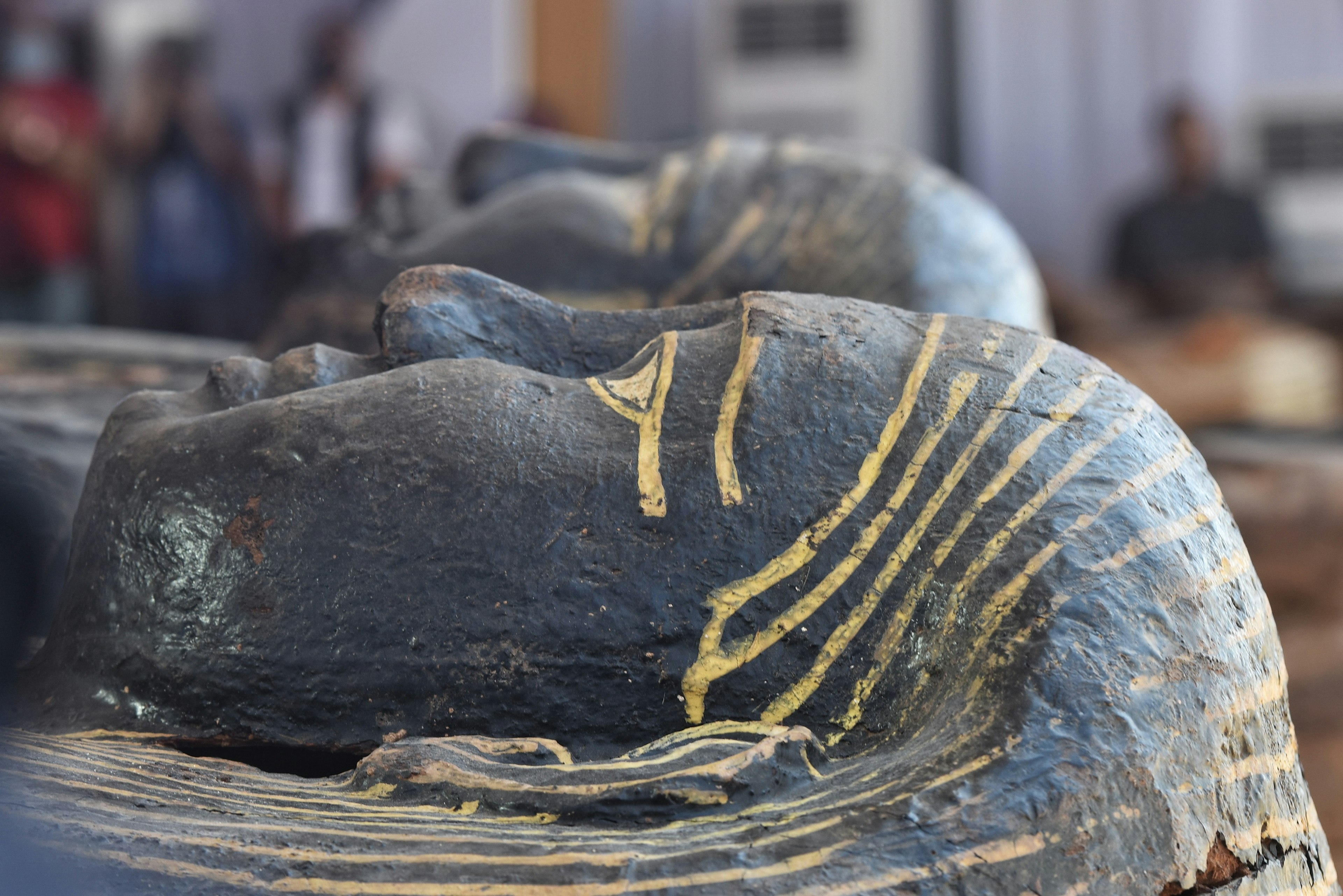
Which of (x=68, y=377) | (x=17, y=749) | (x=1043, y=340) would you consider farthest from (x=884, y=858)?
(x=68, y=377)

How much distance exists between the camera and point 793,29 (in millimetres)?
7801

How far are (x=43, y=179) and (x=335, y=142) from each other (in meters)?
1.28

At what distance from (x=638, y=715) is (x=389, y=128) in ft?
16.6

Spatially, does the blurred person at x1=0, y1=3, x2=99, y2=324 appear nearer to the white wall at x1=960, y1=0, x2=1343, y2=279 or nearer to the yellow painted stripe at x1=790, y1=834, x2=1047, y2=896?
the yellow painted stripe at x1=790, y1=834, x2=1047, y2=896

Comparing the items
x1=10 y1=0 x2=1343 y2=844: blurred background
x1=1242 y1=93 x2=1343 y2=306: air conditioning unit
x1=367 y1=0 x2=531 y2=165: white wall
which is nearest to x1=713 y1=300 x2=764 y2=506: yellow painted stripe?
x1=10 y1=0 x2=1343 y2=844: blurred background

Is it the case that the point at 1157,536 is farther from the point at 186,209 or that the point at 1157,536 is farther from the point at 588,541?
the point at 186,209

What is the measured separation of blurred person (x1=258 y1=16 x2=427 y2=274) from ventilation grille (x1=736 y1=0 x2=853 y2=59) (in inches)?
95.7

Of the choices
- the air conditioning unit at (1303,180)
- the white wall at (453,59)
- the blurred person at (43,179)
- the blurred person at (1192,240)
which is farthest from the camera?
the air conditioning unit at (1303,180)

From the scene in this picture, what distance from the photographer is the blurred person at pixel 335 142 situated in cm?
563

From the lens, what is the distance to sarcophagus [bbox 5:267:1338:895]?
0.90 metres

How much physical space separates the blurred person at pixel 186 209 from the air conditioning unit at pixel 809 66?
3364 mm

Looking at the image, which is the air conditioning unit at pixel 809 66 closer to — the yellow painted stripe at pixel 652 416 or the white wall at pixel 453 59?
the white wall at pixel 453 59

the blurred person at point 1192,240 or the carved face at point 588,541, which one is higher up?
the carved face at point 588,541

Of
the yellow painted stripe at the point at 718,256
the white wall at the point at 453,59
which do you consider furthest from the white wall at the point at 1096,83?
the yellow painted stripe at the point at 718,256
